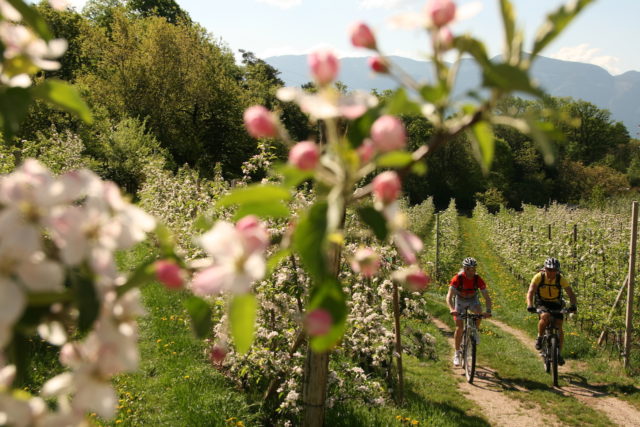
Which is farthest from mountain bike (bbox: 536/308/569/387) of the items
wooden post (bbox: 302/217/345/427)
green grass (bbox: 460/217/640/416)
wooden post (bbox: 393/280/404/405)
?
wooden post (bbox: 302/217/345/427)

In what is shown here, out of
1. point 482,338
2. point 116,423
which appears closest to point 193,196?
point 116,423

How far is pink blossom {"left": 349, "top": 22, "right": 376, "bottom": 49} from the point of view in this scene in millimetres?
521

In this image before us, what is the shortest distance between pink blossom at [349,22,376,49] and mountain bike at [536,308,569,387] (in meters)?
6.43

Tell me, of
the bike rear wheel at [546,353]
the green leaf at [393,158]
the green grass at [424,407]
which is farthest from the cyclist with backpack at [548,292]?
the green leaf at [393,158]

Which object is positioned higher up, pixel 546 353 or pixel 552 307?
pixel 552 307

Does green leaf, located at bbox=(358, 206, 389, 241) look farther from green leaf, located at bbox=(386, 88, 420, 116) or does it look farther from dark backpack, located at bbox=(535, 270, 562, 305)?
dark backpack, located at bbox=(535, 270, 562, 305)

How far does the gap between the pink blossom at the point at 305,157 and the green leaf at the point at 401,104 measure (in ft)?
0.25

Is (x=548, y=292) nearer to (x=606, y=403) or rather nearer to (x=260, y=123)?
(x=606, y=403)

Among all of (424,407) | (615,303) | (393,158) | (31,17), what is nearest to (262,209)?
(393,158)

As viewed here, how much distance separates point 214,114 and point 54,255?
21968 mm

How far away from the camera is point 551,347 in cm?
623

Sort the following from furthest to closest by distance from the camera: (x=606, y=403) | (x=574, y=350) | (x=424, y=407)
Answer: (x=574, y=350) < (x=606, y=403) < (x=424, y=407)

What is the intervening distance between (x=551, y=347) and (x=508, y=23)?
22.0 ft

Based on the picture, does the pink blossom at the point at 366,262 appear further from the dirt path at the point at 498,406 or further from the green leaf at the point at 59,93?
the dirt path at the point at 498,406
